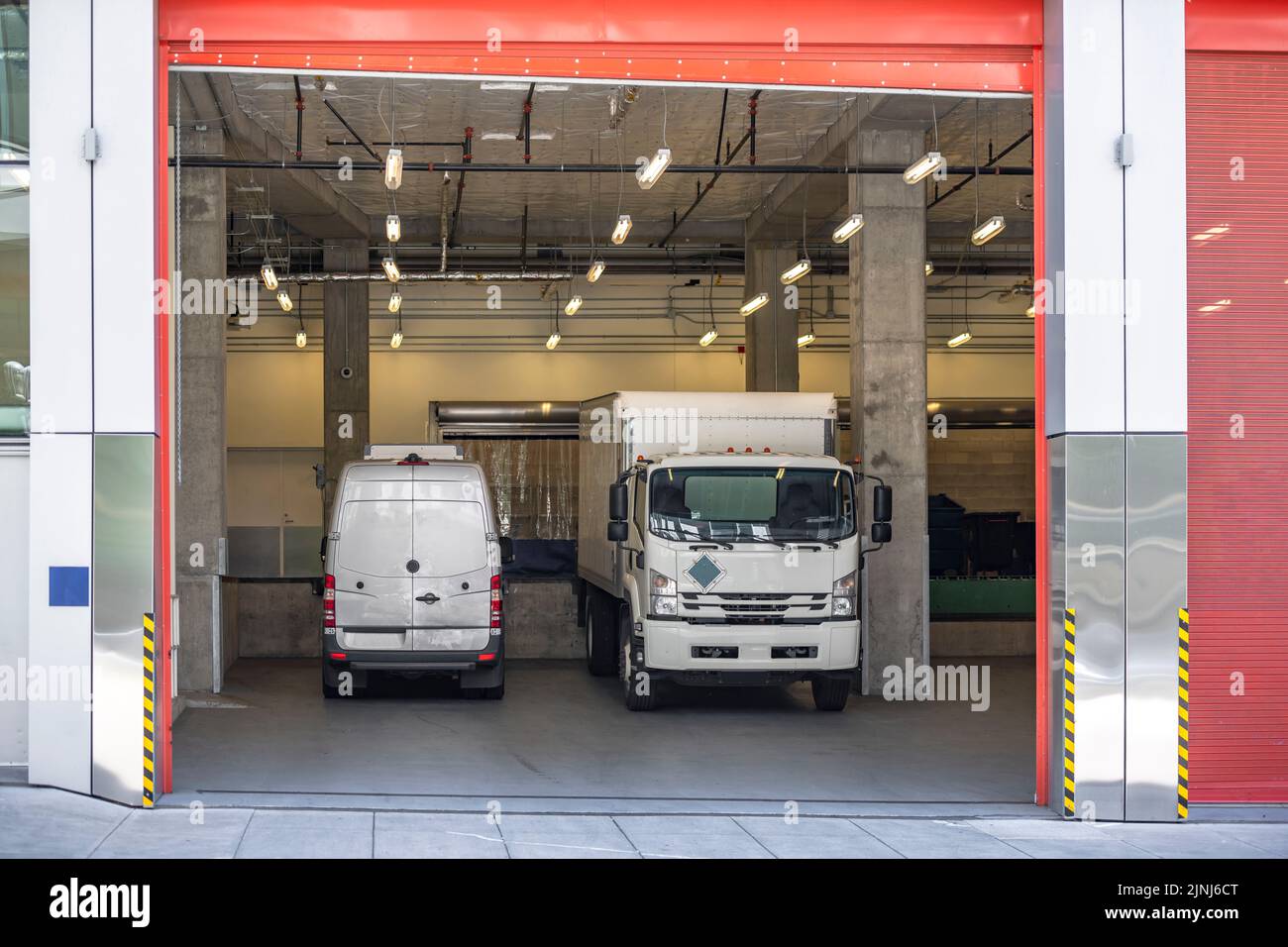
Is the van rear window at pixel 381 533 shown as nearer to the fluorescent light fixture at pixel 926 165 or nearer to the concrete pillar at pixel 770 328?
the fluorescent light fixture at pixel 926 165

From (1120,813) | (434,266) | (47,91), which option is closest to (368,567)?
(47,91)

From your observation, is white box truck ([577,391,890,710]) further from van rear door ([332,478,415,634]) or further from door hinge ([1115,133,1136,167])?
door hinge ([1115,133,1136,167])

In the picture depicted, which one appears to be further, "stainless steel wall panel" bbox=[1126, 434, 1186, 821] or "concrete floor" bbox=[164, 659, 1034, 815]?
"concrete floor" bbox=[164, 659, 1034, 815]

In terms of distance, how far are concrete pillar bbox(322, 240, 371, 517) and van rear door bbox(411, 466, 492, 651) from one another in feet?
35.7

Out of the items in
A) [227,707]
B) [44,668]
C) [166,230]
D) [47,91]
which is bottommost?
[227,707]

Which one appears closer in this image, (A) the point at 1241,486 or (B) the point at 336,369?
(A) the point at 1241,486

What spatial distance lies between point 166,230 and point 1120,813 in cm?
729

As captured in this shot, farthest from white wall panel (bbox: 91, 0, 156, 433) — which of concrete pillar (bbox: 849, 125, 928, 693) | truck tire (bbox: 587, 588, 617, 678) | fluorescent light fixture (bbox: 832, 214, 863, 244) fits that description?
concrete pillar (bbox: 849, 125, 928, 693)

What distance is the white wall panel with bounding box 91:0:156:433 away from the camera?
8430 mm

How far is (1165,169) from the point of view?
28.8 feet

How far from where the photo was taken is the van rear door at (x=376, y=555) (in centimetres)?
1290

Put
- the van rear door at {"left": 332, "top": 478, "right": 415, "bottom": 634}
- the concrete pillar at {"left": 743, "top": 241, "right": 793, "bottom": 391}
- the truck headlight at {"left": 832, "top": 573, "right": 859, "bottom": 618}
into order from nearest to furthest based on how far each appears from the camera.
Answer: the truck headlight at {"left": 832, "top": 573, "right": 859, "bottom": 618} < the van rear door at {"left": 332, "top": 478, "right": 415, "bottom": 634} < the concrete pillar at {"left": 743, "top": 241, "right": 793, "bottom": 391}

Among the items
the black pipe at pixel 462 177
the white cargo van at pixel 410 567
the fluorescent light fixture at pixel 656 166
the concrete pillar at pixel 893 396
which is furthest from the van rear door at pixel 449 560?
the black pipe at pixel 462 177
